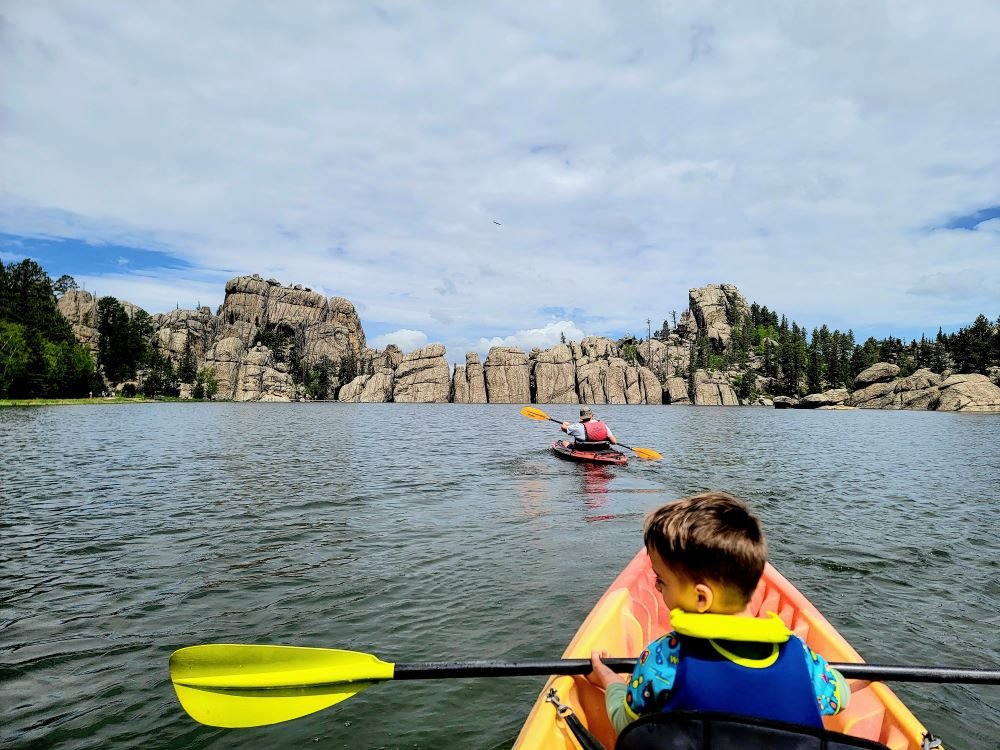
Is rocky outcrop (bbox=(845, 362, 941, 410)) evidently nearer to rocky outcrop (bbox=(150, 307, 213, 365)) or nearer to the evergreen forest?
the evergreen forest

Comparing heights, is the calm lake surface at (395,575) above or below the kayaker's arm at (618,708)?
below

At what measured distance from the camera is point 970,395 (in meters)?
79.4

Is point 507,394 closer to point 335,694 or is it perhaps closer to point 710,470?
point 710,470

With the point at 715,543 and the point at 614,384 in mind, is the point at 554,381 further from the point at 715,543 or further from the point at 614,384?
the point at 715,543

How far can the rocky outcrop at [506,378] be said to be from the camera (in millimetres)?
122562

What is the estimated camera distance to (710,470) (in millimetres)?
20266

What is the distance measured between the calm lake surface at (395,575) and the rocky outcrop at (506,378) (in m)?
103

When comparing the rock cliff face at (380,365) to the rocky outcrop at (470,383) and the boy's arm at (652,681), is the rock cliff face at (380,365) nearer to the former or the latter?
the rocky outcrop at (470,383)

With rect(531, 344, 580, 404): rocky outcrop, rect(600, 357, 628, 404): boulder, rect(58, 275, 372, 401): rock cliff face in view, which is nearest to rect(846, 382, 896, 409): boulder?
rect(600, 357, 628, 404): boulder

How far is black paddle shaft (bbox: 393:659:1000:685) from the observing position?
358 centimetres

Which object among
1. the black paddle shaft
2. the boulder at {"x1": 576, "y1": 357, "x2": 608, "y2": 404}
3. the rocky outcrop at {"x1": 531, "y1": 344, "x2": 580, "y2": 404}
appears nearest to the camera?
the black paddle shaft

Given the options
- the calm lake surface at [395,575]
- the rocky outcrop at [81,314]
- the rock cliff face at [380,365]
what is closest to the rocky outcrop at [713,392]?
the rock cliff face at [380,365]

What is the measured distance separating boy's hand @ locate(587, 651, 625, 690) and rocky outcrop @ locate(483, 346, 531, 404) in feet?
384

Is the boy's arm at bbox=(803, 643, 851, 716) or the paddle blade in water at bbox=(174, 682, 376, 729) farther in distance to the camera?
the paddle blade in water at bbox=(174, 682, 376, 729)
